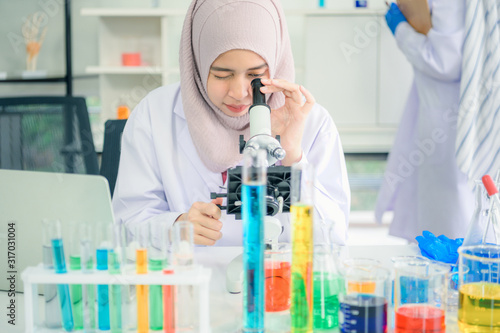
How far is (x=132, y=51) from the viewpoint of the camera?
3357mm

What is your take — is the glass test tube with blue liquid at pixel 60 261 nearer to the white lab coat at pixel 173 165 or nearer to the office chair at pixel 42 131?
the white lab coat at pixel 173 165

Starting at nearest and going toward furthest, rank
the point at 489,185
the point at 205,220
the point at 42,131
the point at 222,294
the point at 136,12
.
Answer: the point at 489,185, the point at 222,294, the point at 205,220, the point at 42,131, the point at 136,12

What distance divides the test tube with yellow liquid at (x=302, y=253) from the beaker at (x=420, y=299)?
0.46ft

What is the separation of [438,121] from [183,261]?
183 centimetres

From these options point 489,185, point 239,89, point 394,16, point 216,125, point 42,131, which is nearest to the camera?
point 489,185

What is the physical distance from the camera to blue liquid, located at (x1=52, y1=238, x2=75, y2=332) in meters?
0.78

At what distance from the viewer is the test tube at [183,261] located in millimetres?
776

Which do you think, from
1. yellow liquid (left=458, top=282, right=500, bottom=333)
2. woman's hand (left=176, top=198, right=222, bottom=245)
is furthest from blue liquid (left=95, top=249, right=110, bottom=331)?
yellow liquid (left=458, top=282, right=500, bottom=333)

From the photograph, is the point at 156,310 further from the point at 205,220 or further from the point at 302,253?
the point at 205,220

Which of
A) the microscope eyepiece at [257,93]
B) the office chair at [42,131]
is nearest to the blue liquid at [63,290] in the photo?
the microscope eyepiece at [257,93]

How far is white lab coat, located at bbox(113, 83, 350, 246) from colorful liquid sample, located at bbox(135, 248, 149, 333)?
0.71 metres

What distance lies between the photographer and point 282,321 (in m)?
0.86

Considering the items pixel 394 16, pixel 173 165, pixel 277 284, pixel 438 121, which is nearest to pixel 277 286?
pixel 277 284

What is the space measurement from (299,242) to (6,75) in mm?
3149
